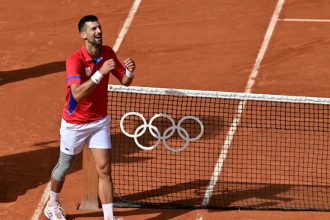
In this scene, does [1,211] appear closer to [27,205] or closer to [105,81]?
[27,205]

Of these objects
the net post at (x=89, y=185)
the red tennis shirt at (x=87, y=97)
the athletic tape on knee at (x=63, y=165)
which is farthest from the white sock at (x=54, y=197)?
the red tennis shirt at (x=87, y=97)

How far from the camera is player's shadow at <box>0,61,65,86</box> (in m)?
19.7

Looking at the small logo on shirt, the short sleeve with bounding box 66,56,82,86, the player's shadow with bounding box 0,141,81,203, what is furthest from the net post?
the short sleeve with bounding box 66,56,82,86

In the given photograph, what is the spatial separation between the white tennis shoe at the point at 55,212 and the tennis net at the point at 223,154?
979mm

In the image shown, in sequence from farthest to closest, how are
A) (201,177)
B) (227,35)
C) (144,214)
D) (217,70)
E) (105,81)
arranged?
(227,35) → (217,70) → (201,177) → (144,214) → (105,81)

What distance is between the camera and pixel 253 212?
1498 cm

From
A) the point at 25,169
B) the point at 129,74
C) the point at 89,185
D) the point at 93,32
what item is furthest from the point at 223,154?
the point at 93,32

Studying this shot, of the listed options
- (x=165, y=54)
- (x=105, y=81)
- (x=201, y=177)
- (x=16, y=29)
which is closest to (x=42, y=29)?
(x=16, y=29)

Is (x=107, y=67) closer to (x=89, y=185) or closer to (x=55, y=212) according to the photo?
(x=89, y=185)

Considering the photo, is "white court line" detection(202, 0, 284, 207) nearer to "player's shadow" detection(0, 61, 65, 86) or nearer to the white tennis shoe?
the white tennis shoe

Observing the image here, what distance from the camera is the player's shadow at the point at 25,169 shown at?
15.7 metres

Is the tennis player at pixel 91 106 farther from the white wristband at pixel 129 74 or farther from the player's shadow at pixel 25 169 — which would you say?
the player's shadow at pixel 25 169

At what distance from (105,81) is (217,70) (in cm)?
645

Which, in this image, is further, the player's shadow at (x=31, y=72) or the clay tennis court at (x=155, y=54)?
the player's shadow at (x=31, y=72)
